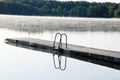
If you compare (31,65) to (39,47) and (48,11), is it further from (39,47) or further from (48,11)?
(48,11)

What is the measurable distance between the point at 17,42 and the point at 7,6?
52.2 m

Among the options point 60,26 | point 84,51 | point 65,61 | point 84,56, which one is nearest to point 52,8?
point 60,26

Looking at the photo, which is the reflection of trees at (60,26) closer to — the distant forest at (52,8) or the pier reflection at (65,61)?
the pier reflection at (65,61)

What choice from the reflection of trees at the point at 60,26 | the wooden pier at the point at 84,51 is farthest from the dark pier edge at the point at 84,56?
the reflection of trees at the point at 60,26

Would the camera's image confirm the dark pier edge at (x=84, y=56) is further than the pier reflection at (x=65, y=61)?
Yes

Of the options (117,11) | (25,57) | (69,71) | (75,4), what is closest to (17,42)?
(25,57)

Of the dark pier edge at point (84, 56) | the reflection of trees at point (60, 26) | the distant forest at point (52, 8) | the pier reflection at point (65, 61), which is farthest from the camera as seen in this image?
the distant forest at point (52, 8)

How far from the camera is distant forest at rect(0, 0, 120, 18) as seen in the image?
64206 mm

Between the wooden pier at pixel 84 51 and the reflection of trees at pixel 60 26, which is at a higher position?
the wooden pier at pixel 84 51

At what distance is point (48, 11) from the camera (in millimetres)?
71500

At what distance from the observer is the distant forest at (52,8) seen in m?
64.2

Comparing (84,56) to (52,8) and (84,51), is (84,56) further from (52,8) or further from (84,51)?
(52,8)

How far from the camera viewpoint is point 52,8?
71.9 metres

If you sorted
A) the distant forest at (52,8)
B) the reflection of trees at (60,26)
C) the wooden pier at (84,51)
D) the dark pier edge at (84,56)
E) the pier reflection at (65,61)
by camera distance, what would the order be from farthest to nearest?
the distant forest at (52,8) → the reflection of trees at (60,26) → the wooden pier at (84,51) → the dark pier edge at (84,56) → the pier reflection at (65,61)
